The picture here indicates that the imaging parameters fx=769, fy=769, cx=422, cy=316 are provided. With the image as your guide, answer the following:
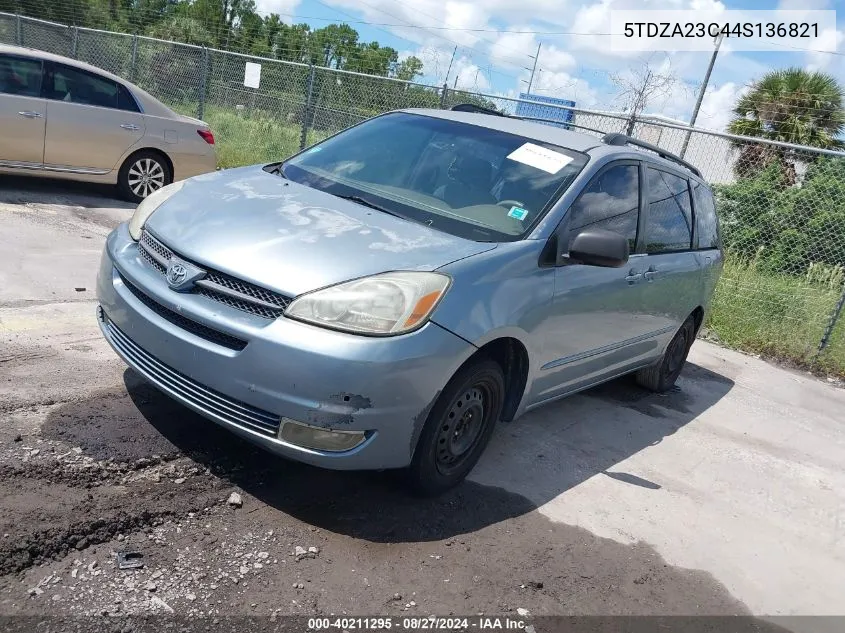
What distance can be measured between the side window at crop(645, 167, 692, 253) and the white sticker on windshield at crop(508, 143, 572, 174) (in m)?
0.93

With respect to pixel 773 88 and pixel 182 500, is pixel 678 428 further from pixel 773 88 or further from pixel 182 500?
pixel 773 88

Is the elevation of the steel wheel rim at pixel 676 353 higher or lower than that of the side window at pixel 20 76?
lower

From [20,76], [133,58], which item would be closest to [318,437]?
[20,76]

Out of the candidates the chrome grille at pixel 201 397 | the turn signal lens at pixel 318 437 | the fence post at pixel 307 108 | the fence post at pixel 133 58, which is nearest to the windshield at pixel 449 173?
the turn signal lens at pixel 318 437

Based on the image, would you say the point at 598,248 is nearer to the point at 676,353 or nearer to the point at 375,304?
the point at 375,304

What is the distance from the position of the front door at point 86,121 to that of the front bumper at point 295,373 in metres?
5.78

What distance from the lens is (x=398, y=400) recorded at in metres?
3.07

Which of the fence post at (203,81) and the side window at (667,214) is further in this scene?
the fence post at (203,81)

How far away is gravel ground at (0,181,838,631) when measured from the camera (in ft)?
8.80

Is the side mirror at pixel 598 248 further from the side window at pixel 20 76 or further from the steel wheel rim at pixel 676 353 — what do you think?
the side window at pixel 20 76

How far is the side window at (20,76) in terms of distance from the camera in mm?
7840

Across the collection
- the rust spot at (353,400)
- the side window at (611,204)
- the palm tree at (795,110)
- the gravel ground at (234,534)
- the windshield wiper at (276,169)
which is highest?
the palm tree at (795,110)

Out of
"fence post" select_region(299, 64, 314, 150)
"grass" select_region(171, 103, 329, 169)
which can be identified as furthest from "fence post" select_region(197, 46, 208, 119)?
"fence post" select_region(299, 64, 314, 150)

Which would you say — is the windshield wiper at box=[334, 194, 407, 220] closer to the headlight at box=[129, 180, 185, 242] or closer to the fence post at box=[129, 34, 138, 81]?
the headlight at box=[129, 180, 185, 242]
